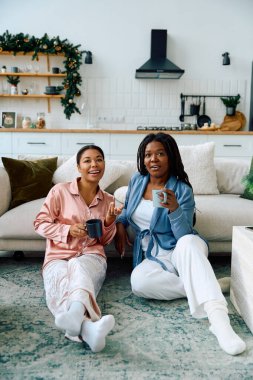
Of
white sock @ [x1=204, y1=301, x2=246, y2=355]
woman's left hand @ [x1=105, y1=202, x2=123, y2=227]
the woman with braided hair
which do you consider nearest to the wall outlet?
the woman with braided hair

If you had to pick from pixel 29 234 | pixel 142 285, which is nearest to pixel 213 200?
pixel 142 285

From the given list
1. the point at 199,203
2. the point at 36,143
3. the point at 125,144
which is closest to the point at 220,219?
the point at 199,203

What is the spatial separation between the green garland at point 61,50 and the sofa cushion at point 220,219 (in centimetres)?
344

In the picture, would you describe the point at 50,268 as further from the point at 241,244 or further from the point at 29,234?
the point at 241,244

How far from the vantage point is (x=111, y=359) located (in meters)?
1.45

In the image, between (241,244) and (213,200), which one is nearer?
(241,244)

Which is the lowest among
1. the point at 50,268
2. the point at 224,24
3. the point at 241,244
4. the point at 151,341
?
the point at 151,341

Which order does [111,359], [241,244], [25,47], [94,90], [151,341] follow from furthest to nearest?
1. [94,90]
2. [25,47]
3. [241,244]
4. [151,341]
5. [111,359]

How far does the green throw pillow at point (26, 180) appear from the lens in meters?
2.70

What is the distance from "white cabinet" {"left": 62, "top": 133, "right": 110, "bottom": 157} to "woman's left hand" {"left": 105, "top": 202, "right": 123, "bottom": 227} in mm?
3012

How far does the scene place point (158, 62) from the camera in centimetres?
538

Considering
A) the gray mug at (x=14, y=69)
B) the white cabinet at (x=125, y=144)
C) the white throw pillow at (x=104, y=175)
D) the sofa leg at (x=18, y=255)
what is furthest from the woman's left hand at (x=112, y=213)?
the gray mug at (x=14, y=69)

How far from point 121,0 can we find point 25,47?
149cm

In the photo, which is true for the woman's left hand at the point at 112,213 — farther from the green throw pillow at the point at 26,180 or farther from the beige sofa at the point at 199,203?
the green throw pillow at the point at 26,180
